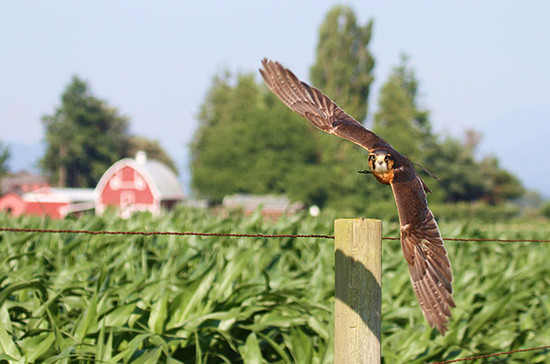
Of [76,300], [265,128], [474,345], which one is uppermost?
[265,128]

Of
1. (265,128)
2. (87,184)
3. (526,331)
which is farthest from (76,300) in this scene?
(87,184)

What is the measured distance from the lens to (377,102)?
165ft

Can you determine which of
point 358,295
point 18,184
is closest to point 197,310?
point 358,295

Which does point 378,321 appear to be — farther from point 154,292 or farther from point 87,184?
point 87,184

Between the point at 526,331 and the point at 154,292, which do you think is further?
the point at 526,331

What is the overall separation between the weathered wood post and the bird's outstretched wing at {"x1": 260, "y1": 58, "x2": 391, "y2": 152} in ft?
1.96

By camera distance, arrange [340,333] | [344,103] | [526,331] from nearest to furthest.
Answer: [340,333] → [526,331] → [344,103]

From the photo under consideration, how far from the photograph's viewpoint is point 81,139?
66875mm

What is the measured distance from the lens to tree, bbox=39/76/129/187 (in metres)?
68.5

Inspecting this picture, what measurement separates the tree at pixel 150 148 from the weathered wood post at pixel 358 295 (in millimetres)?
74710

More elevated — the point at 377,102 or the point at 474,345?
the point at 377,102

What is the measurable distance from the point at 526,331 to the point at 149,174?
50289 mm

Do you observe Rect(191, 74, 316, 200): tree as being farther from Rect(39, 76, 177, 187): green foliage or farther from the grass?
the grass

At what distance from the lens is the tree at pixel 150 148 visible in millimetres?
75706
